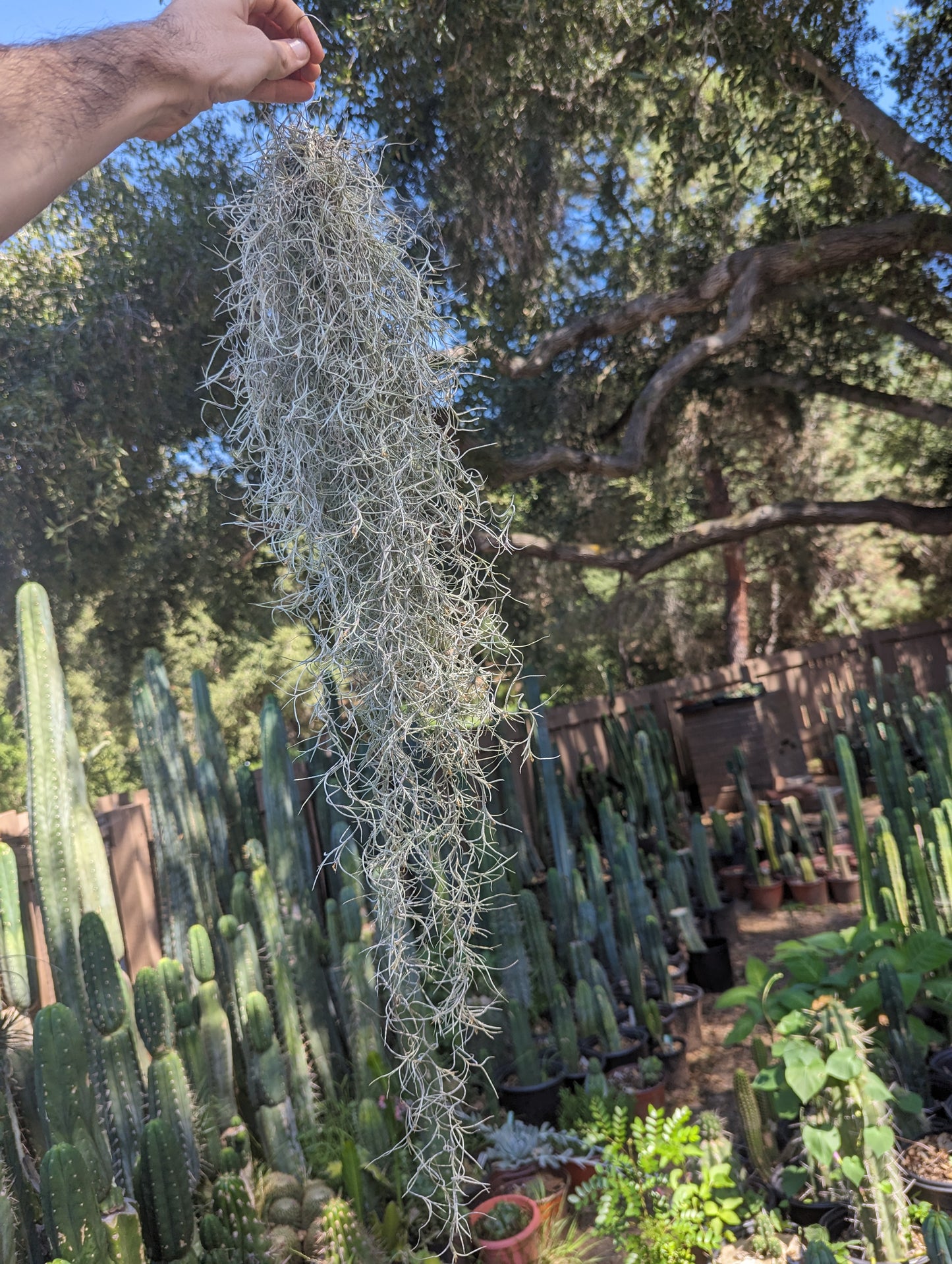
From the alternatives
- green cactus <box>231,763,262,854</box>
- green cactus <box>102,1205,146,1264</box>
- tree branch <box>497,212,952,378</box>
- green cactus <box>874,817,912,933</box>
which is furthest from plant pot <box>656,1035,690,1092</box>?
tree branch <box>497,212,952,378</box>

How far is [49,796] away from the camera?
2.39 metres

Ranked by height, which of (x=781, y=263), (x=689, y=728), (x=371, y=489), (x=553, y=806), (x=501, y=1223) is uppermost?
(x=781, y=263)

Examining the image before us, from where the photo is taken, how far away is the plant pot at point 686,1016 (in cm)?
372

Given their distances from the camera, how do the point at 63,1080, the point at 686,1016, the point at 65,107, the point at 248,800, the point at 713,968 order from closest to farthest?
the point at 65,107 < the point at 63,1080 < the point at 248,800 < the point at 686,1016 < the point at 713,968

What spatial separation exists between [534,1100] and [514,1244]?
0.85 metres

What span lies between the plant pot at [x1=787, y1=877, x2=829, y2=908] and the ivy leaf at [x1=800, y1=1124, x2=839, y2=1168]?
3512 mm

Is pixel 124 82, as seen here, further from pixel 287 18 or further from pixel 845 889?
pixel 845 889

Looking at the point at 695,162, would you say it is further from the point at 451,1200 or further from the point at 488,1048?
the point at 451,1200

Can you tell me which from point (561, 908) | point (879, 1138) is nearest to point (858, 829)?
point (561, 908)

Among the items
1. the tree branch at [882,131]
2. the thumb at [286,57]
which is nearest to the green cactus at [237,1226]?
the thumb at [286,57]

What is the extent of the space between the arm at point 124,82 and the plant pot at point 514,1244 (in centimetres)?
241

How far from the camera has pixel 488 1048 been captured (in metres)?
3.42

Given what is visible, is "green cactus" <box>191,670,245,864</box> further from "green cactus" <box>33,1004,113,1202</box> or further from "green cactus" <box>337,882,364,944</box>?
"green cactus" <box>33,1004,113,1202</box>

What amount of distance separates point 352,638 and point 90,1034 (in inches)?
63.5
